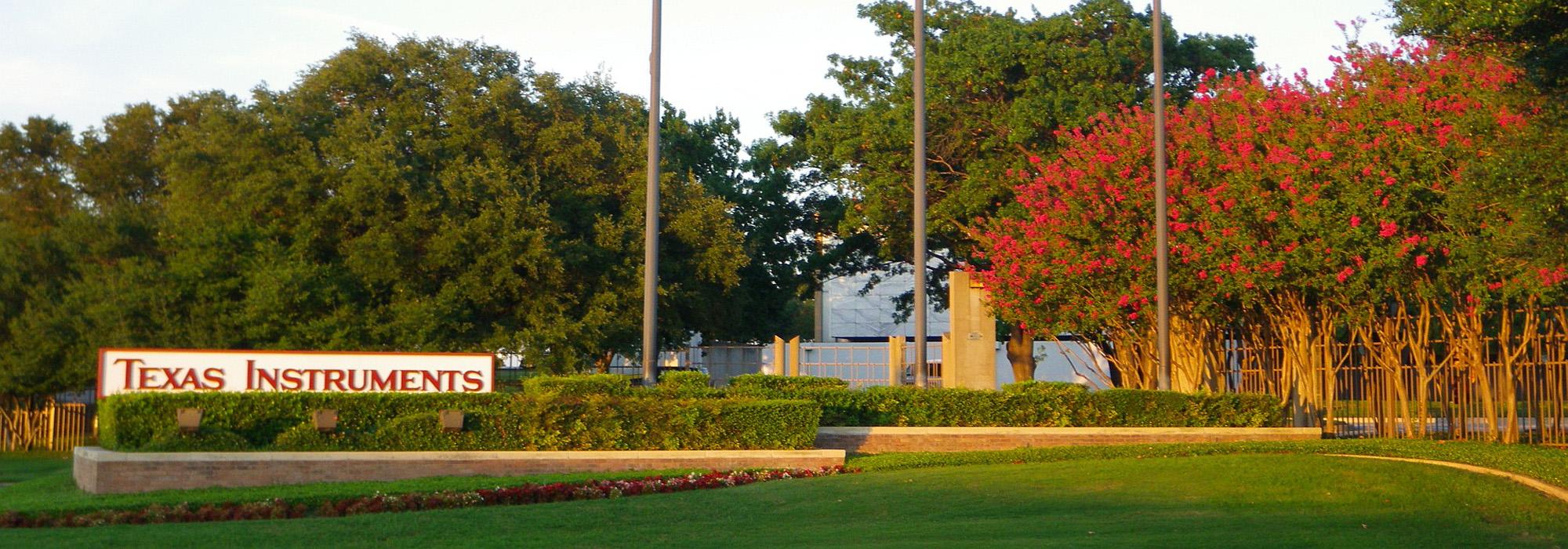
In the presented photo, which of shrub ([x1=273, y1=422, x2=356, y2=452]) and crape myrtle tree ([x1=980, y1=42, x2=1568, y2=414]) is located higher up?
crape myrtle tree ([x1=980, y1=42, x2=1568, y2=414])

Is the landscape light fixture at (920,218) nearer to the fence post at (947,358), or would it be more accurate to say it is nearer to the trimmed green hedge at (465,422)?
the trimmed green hedge at (465,422)

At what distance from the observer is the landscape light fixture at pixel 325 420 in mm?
16156

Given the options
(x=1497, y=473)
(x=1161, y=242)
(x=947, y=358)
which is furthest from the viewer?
(x=947, y=358)

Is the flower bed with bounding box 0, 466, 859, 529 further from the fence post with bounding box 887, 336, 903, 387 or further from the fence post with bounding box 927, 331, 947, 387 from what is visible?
the fence post with bounding box 887, 336, 903, 387

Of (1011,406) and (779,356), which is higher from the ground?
(779,356)

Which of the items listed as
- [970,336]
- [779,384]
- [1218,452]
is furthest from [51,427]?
[1218,452]

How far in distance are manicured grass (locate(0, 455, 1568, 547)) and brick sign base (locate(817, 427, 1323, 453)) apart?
3391 millimetres

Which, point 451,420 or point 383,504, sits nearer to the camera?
point 383,504

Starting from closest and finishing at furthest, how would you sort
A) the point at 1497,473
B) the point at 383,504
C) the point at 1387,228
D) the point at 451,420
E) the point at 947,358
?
the point at 383,504 < the point at 1497,473 < the point at 451,420 < the point at 1387,228 < the point at 947,358

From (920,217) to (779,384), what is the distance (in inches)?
136

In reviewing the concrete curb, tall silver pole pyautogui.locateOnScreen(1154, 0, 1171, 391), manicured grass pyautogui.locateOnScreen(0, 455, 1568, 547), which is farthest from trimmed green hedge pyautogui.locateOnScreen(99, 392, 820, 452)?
the concrete curb

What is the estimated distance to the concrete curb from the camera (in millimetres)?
13398

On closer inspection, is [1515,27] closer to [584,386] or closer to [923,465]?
[923,465]

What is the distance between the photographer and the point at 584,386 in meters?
18.2
